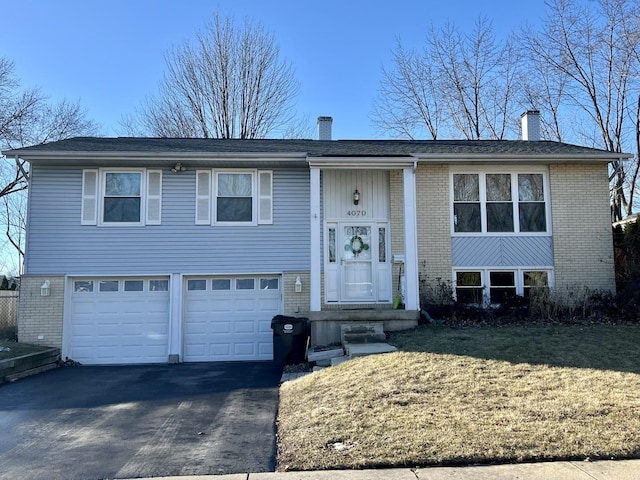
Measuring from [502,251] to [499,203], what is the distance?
1.23 metres

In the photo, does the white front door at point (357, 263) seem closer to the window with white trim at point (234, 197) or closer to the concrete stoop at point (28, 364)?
the window with white trim at point (234, 197)

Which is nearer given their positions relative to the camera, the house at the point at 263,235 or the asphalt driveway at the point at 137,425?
the asphalt driveway at the point at 137,425

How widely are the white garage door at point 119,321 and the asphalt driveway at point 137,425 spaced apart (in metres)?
1.68

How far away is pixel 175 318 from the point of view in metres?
11.4

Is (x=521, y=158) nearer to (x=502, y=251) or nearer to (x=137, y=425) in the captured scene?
(x=502, y=251)

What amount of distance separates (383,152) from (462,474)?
9124mm

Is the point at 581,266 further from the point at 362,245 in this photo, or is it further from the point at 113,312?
the point at 113,312

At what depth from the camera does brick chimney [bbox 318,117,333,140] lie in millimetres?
15352

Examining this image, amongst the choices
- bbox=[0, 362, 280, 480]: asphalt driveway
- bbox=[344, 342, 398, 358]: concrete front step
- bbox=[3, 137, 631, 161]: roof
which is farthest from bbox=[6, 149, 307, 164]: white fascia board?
bbox=[0, 362, 280, 480]: asphalt driveway

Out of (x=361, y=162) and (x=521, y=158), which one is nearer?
(x=361, y=162)

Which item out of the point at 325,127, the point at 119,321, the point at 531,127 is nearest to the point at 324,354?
the point at 119,321

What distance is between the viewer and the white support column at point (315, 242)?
34.9ft

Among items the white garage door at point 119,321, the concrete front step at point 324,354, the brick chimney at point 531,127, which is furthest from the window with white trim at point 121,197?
the brick chimney at point 531,127

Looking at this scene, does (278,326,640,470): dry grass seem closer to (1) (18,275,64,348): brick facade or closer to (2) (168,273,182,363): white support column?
(2) (168,273,182,363): white support column
